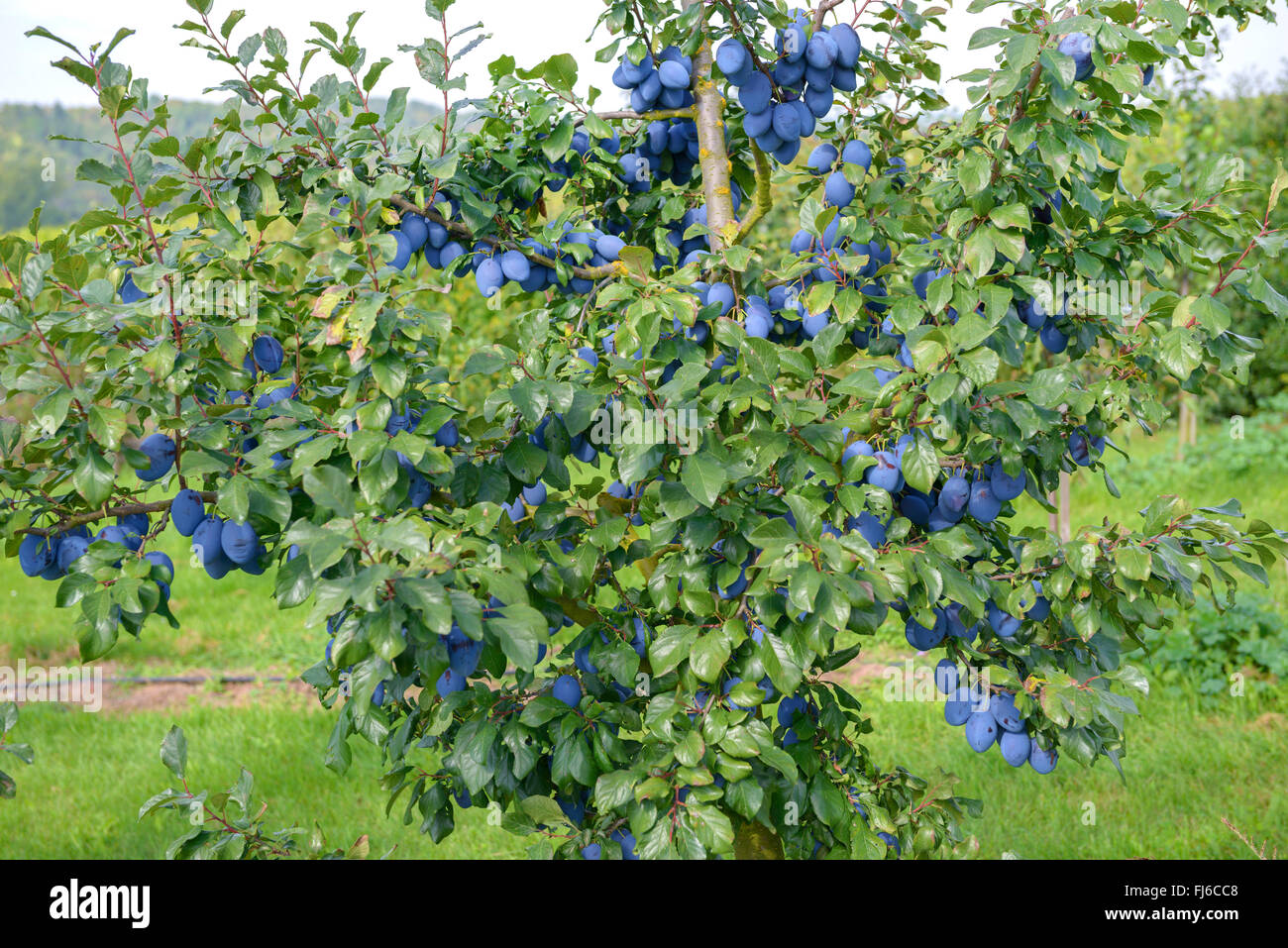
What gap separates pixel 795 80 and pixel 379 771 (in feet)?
10.9

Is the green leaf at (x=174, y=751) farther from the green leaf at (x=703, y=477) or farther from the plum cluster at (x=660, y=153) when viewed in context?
the plum cluster at (x=660, y=153)

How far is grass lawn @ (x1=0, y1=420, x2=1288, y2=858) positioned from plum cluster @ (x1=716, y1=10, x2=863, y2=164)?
2.08 m

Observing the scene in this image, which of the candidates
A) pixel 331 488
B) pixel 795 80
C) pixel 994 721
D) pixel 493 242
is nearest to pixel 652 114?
pixel 795 80

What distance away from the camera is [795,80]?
1.83 m

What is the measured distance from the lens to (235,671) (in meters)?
5.30

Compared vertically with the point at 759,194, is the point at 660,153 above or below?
above

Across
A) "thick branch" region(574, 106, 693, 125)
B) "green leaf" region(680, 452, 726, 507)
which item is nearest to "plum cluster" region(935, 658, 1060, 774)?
"green leaf" region(680, 452, 726, 507)

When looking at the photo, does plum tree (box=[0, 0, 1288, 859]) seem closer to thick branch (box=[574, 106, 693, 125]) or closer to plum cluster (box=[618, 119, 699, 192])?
thick branch (box=[574, 106, 693, 125])

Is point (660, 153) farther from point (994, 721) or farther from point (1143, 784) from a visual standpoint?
point (1143, 784)

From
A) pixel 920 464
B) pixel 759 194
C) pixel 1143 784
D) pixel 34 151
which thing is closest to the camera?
pixel 920 464

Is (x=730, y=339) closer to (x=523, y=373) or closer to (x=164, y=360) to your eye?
(x=523, y=373)

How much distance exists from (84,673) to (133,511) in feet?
15.0

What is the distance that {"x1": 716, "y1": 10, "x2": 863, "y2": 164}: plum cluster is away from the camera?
1.79 meters

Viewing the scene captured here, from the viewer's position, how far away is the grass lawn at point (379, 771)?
11.1ft
